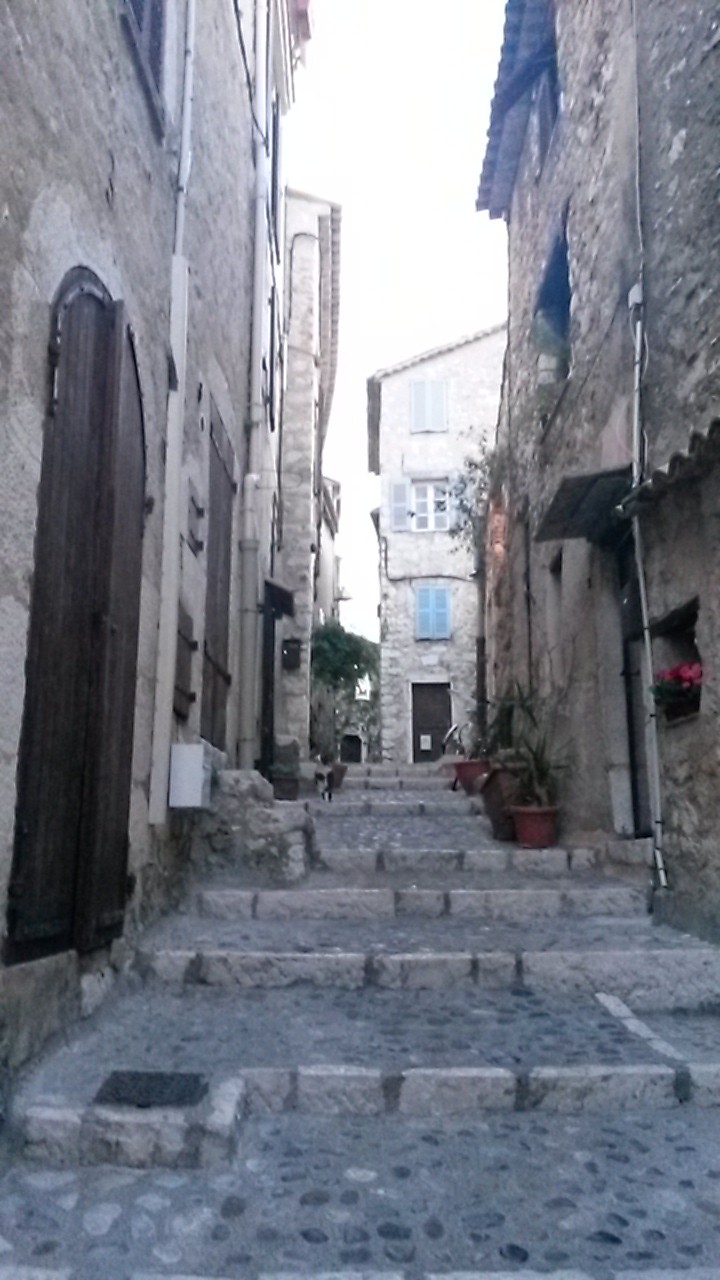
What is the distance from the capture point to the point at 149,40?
4625mm

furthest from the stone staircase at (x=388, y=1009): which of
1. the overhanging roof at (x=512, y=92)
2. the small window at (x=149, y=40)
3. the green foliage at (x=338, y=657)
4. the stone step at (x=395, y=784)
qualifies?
the green foliage at (x=338, y=657)

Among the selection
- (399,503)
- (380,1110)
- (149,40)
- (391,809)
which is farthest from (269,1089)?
(399,503)

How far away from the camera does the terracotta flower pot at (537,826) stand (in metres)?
6.53

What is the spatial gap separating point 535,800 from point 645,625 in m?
2.19

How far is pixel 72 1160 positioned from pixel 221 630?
4.47 m

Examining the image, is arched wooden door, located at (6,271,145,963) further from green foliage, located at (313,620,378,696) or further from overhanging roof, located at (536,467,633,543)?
green foliage, located at (313,620,378,696)

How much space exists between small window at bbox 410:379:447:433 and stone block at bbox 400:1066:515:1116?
70.8ft

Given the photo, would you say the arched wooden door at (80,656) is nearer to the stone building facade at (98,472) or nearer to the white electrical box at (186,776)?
the stone building facade at (98,472)

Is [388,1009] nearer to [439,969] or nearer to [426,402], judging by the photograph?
[439,969]

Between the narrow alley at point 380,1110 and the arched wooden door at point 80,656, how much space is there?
441 mm

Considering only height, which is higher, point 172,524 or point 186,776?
point 172,524

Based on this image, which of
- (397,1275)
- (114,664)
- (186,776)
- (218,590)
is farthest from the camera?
(218,590)

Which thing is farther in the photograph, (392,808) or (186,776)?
(392,808)

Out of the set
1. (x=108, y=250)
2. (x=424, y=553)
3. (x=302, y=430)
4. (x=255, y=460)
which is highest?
(x=424, y=553)
